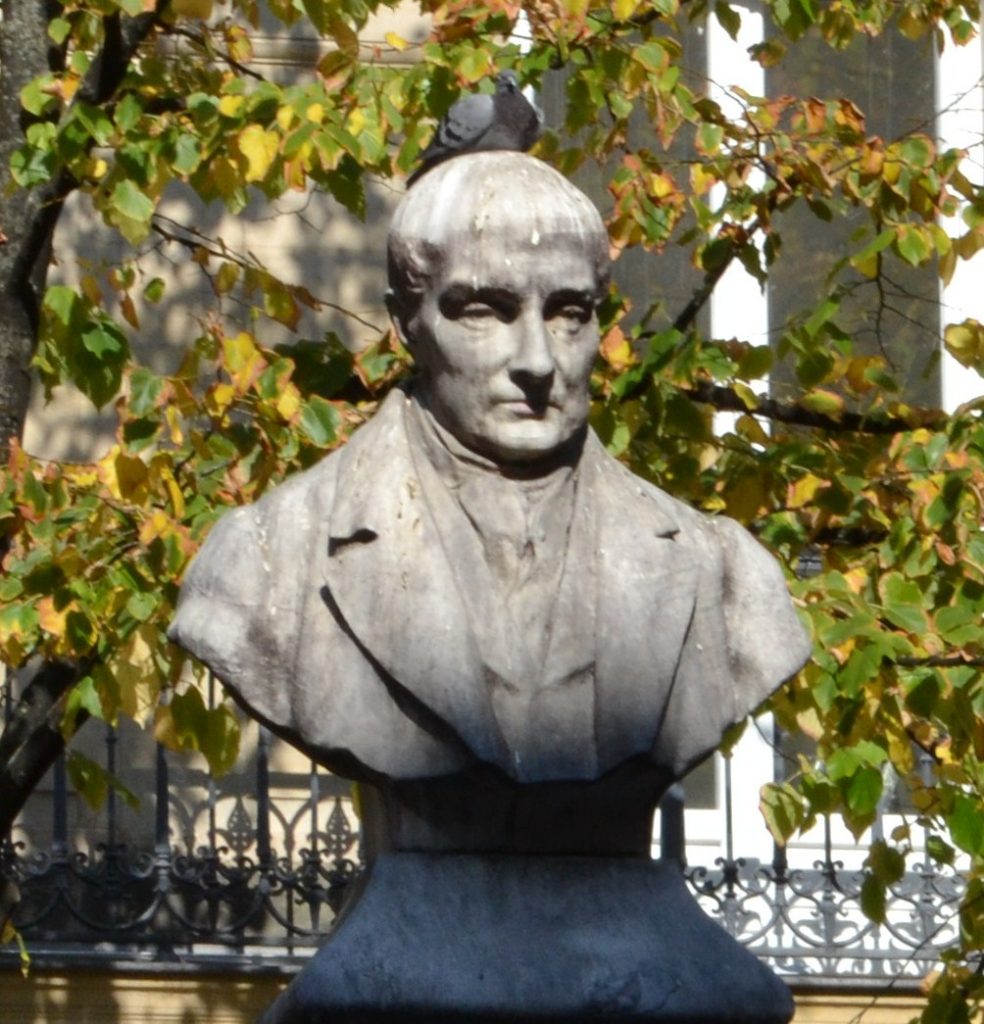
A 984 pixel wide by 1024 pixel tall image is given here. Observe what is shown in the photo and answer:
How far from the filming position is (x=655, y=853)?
10375 millimetres

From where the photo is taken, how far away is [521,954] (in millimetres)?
5238

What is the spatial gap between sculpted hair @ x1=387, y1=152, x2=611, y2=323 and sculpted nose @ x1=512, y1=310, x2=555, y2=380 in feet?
0.42

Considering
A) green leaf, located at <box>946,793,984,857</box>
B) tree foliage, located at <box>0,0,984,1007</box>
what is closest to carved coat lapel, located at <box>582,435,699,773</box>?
tree foliage, located at <box>0,0,984,1007</box>

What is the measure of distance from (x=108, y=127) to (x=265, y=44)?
128 inches

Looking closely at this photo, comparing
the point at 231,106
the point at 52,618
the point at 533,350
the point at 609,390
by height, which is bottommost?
the point at 52,618

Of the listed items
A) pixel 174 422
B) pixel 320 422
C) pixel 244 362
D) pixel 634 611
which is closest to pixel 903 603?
pixel 320 422

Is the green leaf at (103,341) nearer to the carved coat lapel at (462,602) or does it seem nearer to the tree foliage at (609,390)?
the tree foliage at (609,390)

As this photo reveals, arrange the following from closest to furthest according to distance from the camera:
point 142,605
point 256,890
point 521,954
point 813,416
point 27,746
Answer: point 521,954, point 142,605, point 27,746, point 813,416, point 256,890

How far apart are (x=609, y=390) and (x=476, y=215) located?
2.33m

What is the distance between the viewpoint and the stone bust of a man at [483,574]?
17.2 ft

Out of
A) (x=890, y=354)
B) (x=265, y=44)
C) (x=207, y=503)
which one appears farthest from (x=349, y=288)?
(x=207, y=503)

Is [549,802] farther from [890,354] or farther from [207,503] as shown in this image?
[890,354]

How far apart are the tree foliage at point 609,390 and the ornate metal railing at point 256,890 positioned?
2337mm

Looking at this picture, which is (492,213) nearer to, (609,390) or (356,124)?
(356,124)
